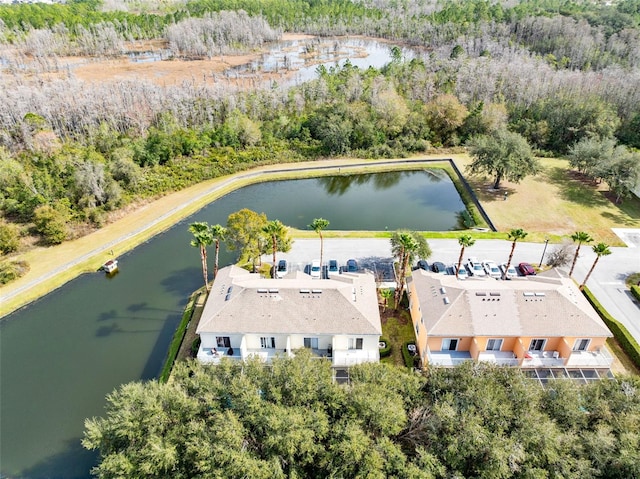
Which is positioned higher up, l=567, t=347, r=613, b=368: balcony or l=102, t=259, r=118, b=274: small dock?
l=102, t=259, r=118, b=274: small dock

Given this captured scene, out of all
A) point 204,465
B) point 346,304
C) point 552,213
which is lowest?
point 552,213

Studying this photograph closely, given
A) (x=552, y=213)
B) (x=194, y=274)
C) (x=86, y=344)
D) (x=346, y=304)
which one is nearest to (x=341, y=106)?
(x=552, y=213)

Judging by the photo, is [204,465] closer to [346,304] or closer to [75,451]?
[75,451]

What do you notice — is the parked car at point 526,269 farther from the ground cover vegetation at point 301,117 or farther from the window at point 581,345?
Result: the ground cover vegetation at point 301,117

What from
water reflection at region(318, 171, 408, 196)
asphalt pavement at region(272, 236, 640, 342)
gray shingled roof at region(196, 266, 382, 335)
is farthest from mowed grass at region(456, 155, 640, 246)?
gray shingled roof at region(196, 266, 382, 335)

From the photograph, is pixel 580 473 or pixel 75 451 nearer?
pixel 580 473

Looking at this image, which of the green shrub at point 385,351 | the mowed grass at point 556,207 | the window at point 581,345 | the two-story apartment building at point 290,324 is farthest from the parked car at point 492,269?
the two-story apartment building at point 290,324

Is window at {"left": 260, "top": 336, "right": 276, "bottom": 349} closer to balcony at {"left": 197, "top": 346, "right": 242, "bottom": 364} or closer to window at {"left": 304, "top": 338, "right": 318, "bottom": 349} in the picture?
balcony at {"left": 197, "top": 346, "right": 242, "bottom": 364}
